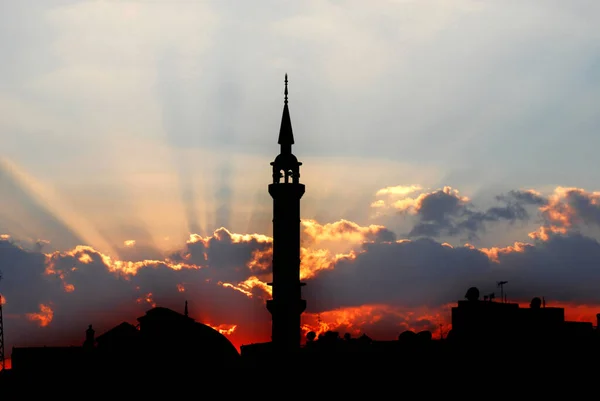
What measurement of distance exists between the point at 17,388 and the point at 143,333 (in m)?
11.3

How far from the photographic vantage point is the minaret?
70.0 metres

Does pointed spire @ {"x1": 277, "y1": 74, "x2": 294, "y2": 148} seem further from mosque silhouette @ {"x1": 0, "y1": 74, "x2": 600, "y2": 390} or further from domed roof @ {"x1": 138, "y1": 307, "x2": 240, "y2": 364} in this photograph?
domed roof @ {"x1": 138, "y1": 307, "x2": 240, "y2": 364}

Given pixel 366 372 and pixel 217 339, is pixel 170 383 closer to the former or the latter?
pixel 217 339

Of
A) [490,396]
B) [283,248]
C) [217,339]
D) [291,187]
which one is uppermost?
[291,187]

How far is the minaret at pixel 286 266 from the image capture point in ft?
230

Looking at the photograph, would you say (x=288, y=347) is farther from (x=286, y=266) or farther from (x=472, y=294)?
(x=472, y=294)

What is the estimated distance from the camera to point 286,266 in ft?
230

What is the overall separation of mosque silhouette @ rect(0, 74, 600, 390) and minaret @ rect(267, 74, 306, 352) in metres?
0.07

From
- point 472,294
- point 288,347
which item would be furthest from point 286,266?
point 472,294

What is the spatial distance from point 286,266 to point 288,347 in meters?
5.88

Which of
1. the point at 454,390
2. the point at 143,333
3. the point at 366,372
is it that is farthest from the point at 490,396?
the point at 143,333

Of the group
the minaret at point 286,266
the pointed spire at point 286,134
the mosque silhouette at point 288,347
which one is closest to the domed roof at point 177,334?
the mosque silhouette at point 288,347

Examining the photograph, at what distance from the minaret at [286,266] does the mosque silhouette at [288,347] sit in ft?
0.23

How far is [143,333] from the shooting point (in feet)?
241
